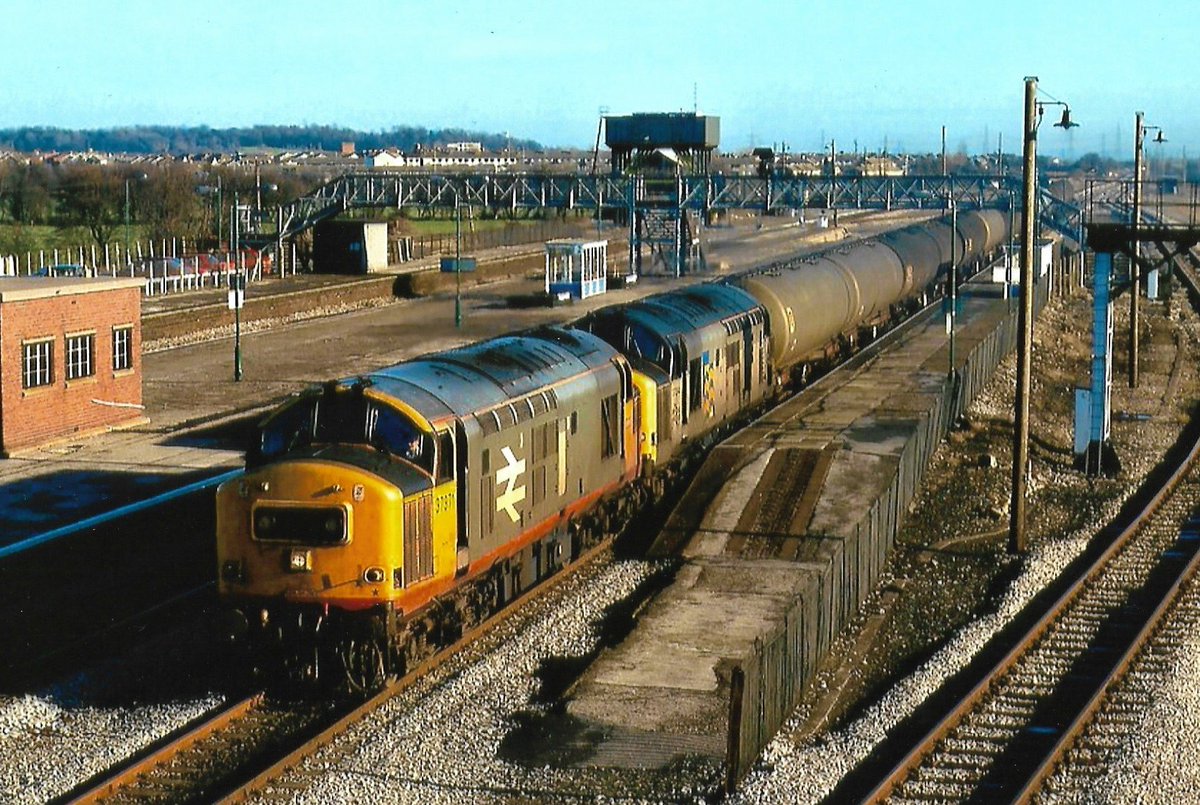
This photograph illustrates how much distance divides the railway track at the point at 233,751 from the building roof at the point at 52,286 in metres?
17.3

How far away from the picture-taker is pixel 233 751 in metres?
16.7

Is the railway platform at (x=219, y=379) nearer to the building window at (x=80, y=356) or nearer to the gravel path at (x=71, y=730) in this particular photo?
the building window at (x=80, y=356)

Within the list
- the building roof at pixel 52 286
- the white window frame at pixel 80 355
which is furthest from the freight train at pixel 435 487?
the white window frame at pixel 80 355

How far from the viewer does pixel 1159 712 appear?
18.7 metres

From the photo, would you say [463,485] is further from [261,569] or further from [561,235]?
[561,235]

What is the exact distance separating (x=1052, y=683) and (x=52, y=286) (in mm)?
23256

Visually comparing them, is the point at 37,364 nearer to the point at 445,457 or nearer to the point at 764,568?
the point at 764,568

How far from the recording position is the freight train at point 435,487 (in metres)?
17.6

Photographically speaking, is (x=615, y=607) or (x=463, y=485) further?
(x=615, y=607)

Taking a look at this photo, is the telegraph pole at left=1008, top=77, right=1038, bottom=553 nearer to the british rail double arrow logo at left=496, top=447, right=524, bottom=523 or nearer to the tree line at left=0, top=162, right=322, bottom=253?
the british rail double arrow logo at left=496, top=447, right=524, bottom=523

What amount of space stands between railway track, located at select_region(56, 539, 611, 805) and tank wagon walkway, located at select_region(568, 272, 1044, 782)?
270 cm

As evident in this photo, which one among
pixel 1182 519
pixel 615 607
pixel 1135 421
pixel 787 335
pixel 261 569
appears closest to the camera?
pixel 261 569

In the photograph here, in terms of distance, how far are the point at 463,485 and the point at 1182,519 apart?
56.8ft

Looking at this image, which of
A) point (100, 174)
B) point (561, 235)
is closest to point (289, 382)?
point (100, 174)
